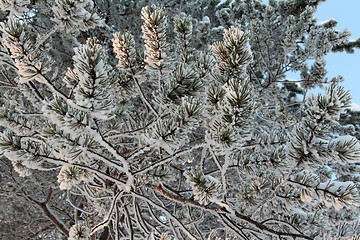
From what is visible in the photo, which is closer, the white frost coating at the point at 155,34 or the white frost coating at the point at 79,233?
the white frost coating at the point at 155,34

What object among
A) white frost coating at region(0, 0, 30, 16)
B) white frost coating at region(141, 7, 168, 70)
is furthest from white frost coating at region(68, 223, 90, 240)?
white frost coating at region(0, 0, 30, 16)

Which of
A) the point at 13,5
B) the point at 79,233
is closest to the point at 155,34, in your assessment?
the point at 13,5

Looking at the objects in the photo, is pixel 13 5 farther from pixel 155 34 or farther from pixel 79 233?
pixel 79 233

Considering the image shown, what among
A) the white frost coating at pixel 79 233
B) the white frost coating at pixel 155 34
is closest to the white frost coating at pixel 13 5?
the white frost coating at pixel 155 34

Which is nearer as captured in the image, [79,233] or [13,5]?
[13,5]

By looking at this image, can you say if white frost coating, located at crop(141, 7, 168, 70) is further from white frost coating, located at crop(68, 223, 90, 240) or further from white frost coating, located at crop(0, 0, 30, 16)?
white frost coating, located at crop(68, 223, 90, 240)

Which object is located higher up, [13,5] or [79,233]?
[13,5]

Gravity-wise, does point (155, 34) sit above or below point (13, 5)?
above

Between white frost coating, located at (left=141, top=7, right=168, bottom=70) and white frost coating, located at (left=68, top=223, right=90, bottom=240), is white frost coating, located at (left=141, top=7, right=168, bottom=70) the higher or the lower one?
the higher one

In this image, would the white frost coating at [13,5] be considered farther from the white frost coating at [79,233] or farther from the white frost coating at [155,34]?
the white frost coating at [79,233]

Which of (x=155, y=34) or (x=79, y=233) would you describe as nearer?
(x=155, y=34)

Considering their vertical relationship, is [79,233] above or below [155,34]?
below

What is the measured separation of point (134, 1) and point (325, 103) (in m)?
3.78

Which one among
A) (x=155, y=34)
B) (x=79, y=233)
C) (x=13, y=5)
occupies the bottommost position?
(x=79, y=233)
